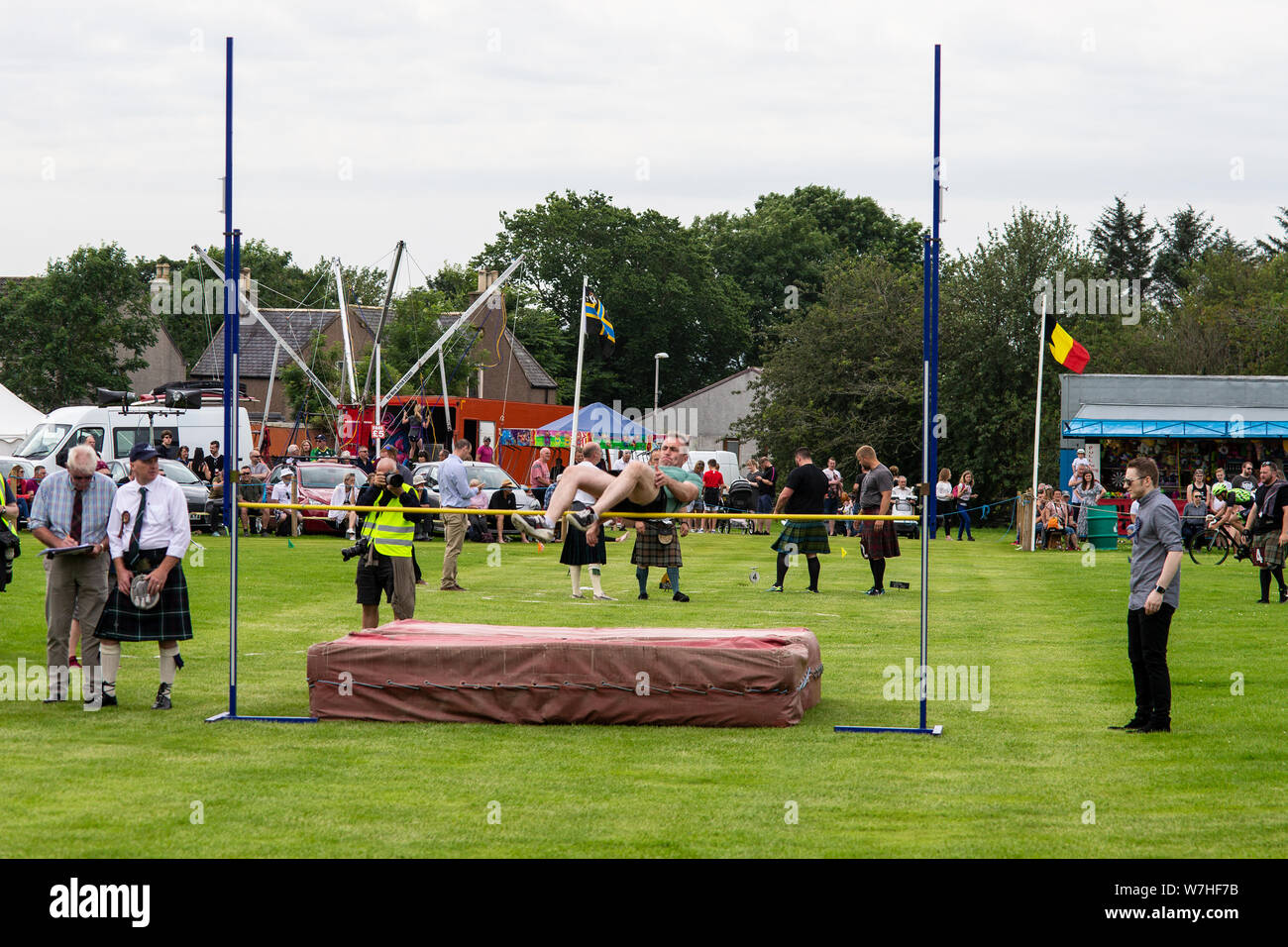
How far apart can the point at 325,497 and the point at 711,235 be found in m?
46.0

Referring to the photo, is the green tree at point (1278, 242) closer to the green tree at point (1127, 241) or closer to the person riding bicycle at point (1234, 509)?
the green tree at point (1127, 241)

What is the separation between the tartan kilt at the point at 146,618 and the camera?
30.6ft

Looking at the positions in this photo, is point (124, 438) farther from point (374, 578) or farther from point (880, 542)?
point (374, 578)

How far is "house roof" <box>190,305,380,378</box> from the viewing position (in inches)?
2276

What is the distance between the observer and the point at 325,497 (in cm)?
2759

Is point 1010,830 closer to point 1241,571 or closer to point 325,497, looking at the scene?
point 1241,571

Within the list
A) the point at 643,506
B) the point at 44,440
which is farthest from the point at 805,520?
the point at 44,440

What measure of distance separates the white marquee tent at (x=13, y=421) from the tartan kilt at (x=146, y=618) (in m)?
26.8

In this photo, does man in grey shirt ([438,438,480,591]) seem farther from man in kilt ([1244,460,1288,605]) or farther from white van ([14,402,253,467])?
white van ([14,402,253,467])

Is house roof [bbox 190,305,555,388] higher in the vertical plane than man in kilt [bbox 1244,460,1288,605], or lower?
higher

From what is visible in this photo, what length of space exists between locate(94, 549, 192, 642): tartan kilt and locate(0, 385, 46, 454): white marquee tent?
26806 millimetres

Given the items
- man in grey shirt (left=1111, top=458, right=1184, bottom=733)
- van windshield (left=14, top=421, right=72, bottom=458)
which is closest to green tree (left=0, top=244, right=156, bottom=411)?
van windshield (left=14, top=421, right=72, bottom=458)

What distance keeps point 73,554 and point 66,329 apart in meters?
45.3

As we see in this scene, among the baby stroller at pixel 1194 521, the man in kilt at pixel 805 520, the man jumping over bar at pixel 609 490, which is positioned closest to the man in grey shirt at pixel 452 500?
the man in kilt at pixel 805 520
